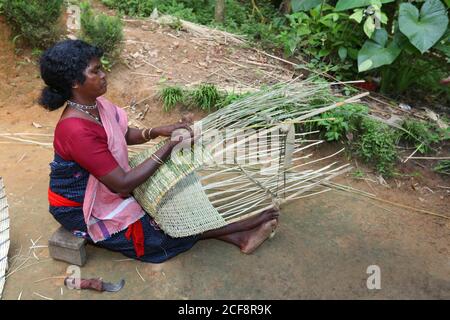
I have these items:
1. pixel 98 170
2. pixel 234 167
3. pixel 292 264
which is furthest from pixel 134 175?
pixel 292 264

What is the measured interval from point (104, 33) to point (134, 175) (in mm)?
2297

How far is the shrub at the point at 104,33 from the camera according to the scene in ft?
12.4

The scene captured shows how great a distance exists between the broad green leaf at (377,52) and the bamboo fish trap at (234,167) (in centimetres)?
76

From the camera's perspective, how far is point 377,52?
334cm

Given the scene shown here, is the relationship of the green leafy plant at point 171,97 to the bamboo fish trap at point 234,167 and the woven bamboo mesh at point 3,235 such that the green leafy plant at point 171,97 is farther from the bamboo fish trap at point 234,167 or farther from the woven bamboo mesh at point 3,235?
the woven bamboo mesh at point 3,235

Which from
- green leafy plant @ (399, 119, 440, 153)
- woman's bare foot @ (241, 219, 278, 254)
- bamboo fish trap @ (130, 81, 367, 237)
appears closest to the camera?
bamboo fish trap @ (130, 81, 367, 237)

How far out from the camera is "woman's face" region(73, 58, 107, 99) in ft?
6.19

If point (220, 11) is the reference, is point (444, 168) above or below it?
below

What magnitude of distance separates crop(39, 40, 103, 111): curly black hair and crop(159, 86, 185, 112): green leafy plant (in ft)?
5.13

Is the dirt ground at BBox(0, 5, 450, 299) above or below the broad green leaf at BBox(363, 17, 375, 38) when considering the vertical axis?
below

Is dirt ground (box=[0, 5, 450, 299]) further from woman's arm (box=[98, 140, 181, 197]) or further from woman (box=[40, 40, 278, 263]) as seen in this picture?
woman's arm (box=[98, 140, 181, 197])

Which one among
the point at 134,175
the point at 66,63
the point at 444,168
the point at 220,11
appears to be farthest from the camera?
the point at 220,11

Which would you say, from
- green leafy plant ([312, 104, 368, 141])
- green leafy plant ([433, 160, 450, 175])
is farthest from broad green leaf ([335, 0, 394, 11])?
green leafy plant ([433, 160, 450, 175])

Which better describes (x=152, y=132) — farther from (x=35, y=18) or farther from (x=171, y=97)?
(x=35, y=18)
